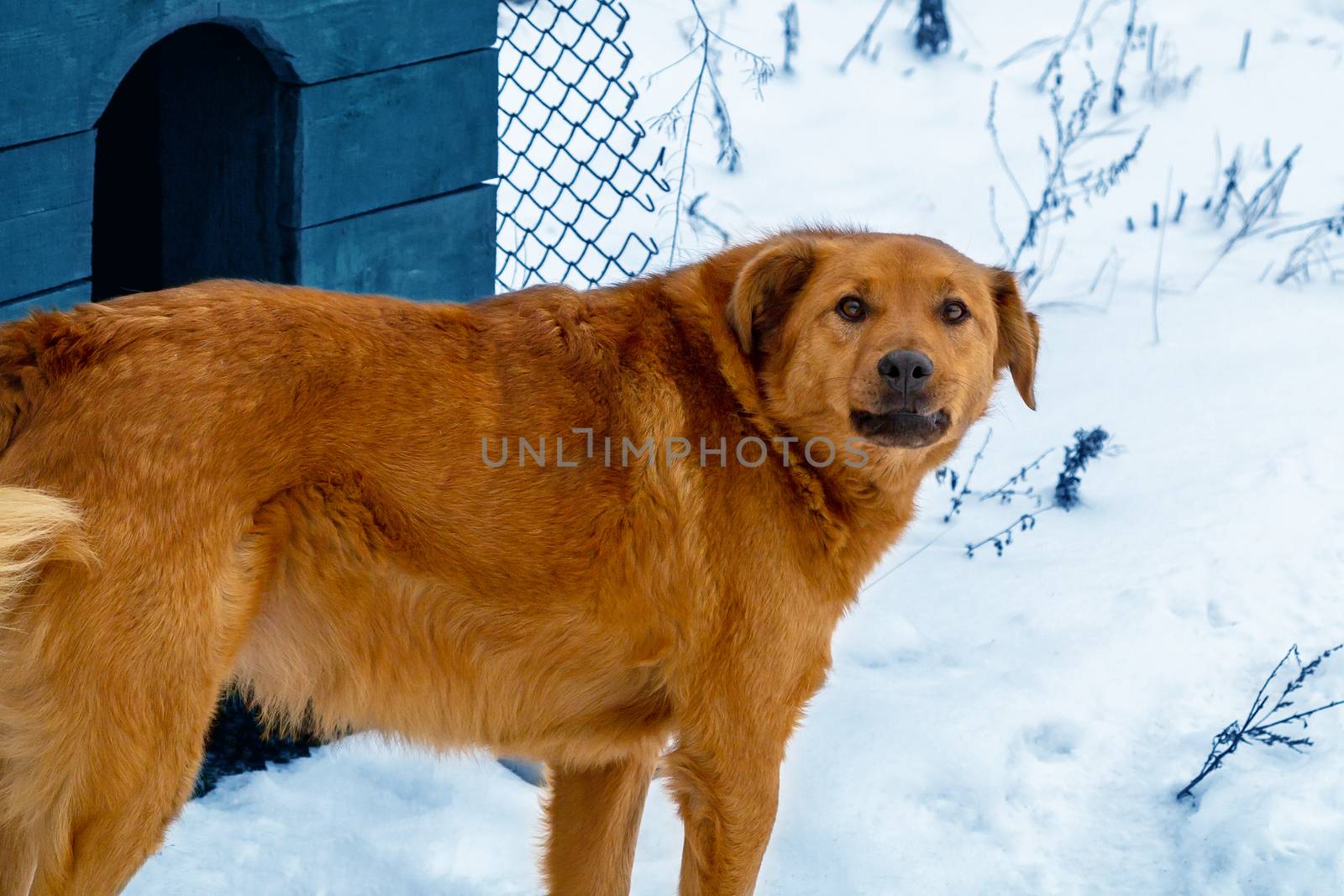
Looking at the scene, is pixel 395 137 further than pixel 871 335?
Yes

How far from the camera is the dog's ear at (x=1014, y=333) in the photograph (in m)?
2.98

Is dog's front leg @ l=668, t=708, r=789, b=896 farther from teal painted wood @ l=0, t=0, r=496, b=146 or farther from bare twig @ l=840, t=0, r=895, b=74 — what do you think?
bare twig @ l=840, t=0, r=895, b=74

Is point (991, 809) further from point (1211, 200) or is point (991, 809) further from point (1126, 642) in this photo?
point (1211, 200)

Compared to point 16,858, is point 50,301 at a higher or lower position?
higher

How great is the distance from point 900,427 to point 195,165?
89.2 inches

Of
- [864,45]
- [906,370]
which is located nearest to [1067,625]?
[906,370]

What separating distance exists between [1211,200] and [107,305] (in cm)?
592

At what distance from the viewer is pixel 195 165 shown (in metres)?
3.92

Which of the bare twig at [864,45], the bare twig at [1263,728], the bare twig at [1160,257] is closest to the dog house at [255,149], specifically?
the bare twig at [1263,728]

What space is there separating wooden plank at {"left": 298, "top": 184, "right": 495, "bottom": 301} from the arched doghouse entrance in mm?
109

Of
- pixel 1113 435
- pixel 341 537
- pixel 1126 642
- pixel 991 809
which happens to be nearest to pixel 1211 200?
pixel 1113 435

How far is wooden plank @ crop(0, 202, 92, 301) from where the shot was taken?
3092mm

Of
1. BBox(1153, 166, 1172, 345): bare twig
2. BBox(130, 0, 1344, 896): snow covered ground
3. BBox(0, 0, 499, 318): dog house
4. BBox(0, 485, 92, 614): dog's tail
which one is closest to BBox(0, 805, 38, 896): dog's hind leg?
BBox(0, 485, 92, 614): dog's tail

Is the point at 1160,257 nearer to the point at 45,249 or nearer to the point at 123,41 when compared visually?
the point at 123,41
